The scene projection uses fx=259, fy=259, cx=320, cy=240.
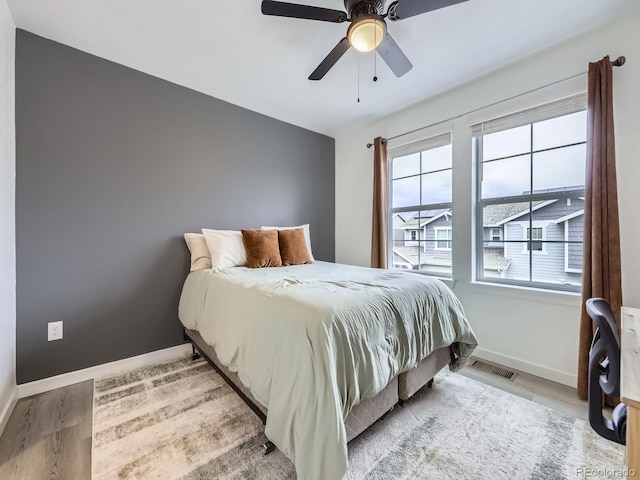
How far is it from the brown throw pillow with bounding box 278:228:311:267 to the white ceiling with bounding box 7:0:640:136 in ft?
4.70

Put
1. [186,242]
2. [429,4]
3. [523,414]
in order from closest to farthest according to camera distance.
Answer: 1. [429,4]
2. [523,414]
3. [186,242]

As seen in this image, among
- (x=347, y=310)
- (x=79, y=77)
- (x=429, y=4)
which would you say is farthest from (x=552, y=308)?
(x=79, y=77)

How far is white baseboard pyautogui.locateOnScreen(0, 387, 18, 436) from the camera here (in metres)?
1.47

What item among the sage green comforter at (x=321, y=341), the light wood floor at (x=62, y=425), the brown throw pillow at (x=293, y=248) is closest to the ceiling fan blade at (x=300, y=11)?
the sage green comforter at (x=321, y=341)

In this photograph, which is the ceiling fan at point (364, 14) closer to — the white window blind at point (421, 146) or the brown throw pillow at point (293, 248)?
the white window blind at point (421, 146)

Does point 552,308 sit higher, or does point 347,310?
point 347,310

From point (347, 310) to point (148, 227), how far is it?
6.66 feet

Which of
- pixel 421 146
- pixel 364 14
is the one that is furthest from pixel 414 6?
pixel 421 146

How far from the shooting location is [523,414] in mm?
1571

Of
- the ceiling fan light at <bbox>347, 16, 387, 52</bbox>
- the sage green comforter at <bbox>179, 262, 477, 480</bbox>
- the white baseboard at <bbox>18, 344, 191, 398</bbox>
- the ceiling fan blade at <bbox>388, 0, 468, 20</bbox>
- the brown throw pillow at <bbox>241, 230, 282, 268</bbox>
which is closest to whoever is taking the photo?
the sage green comforter at <bbox>179, 262, 477, 480</bbox>

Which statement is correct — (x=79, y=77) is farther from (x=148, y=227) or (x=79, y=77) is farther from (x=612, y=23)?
(x=612, y=23)

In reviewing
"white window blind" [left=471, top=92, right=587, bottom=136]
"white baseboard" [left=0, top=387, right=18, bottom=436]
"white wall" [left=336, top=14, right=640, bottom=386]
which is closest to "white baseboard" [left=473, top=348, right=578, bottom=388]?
"white wall" [left=336, top=14, right=640, bottom=386]

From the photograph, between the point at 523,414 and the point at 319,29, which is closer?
the point at 523,414

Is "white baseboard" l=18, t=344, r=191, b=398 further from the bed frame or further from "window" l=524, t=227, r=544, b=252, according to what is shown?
"window" l=524, t=227, r=544, b=252
